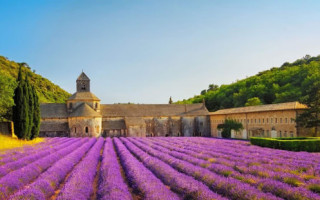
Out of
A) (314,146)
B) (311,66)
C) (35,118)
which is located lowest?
(314,146)

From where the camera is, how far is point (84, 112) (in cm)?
4278

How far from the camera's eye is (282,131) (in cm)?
3197

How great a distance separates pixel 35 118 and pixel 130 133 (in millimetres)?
17420

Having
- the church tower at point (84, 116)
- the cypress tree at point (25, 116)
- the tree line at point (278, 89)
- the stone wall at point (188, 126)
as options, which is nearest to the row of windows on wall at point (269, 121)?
the tree line at point (278, 89)

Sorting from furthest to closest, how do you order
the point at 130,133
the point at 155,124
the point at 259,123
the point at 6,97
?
the point at 155,124, the point at 130,133, the point at 259,123, the point at 6,97

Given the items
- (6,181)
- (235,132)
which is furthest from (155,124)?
(6,181)

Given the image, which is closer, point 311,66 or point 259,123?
point 259,123

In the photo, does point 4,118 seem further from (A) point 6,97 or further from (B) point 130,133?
(B) point 130,133

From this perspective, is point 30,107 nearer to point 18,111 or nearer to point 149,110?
point 18,111

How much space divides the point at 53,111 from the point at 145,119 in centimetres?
1575

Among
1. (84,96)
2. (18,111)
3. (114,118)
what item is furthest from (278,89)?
(18,111)

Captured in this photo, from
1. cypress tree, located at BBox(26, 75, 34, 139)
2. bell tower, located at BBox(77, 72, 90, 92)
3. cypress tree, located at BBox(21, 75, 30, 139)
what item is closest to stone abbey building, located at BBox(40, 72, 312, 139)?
bell tower, located at BBox(77, 72, 90, 92)

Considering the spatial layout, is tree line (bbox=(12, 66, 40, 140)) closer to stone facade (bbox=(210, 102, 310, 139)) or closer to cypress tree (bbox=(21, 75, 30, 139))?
cypress tree (bbox=(21, 75, 30, 139))

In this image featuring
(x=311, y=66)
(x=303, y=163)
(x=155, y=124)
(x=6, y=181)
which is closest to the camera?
(x=6, y=181)
